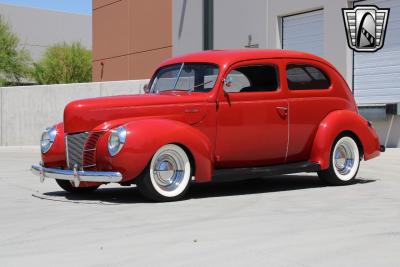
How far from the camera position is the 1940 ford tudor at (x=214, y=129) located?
7922mm

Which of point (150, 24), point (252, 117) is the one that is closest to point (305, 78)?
point (252, 117)

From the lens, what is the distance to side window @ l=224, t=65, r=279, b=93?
891 cm

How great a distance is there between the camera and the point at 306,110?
936 centimetres

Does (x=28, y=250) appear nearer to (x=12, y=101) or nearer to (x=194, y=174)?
(x=194, y=174)

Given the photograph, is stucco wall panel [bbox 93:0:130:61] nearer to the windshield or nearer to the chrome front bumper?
the windshield

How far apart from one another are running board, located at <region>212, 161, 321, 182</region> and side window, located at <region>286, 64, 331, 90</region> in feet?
3.44

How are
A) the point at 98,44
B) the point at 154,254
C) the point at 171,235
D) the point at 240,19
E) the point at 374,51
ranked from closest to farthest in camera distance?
the point at 154,254
the point at 171,235
the point at 374,51
the point at 240,19
the point at 98,44

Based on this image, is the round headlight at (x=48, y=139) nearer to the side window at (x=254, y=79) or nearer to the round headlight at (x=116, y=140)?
the round headlight at (x=116, y=140)

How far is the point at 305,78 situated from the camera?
9.59 meters

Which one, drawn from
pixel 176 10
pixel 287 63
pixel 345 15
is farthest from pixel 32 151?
pixel 287 63

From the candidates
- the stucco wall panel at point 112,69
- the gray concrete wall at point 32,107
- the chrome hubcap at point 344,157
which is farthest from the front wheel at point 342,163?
the stucco wall panel at point 112,69

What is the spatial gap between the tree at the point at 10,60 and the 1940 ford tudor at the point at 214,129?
34.7 metres

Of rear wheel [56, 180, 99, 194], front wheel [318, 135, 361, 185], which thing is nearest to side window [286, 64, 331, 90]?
front wheel [318, 135, 361, 185]

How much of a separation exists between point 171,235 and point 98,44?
2591 centimetres
